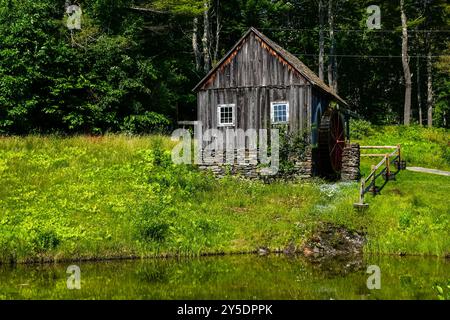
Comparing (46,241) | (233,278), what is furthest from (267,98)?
(233,278)

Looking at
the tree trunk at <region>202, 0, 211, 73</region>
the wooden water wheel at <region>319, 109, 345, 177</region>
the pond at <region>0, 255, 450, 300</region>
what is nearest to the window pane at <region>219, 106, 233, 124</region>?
the wooden water wheel at <region>319, 109, 345, 177</region>

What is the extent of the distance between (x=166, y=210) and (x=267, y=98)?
959 centimetres

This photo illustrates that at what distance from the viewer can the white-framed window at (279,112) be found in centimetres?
2742

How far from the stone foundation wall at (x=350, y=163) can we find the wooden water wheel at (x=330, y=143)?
1.30 metres

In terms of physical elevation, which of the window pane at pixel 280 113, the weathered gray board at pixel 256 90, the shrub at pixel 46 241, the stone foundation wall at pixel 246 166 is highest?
the weathered gray board at pixel 256 90

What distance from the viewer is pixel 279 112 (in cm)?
2759

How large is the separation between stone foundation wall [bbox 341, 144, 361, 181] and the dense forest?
44.5 ft

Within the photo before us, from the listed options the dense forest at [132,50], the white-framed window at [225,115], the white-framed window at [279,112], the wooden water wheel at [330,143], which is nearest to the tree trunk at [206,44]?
the dense forest at [132,50]

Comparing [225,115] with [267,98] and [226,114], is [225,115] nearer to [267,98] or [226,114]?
[226,114]

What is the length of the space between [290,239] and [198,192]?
16.0 ft

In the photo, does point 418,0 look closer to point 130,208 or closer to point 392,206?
point 392,206

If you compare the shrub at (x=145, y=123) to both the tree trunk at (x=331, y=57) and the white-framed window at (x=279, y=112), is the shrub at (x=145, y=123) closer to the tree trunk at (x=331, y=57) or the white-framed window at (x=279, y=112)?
the white-framed window at (x=279, y=112)

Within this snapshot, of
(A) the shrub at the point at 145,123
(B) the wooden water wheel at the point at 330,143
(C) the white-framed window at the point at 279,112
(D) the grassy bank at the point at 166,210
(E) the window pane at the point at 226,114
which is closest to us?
(D) the grassy bank at the point at 166,210

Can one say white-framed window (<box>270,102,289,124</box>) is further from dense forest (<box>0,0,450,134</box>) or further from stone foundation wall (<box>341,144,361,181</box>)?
dense forest (<box>0,0,450,134</box>)
